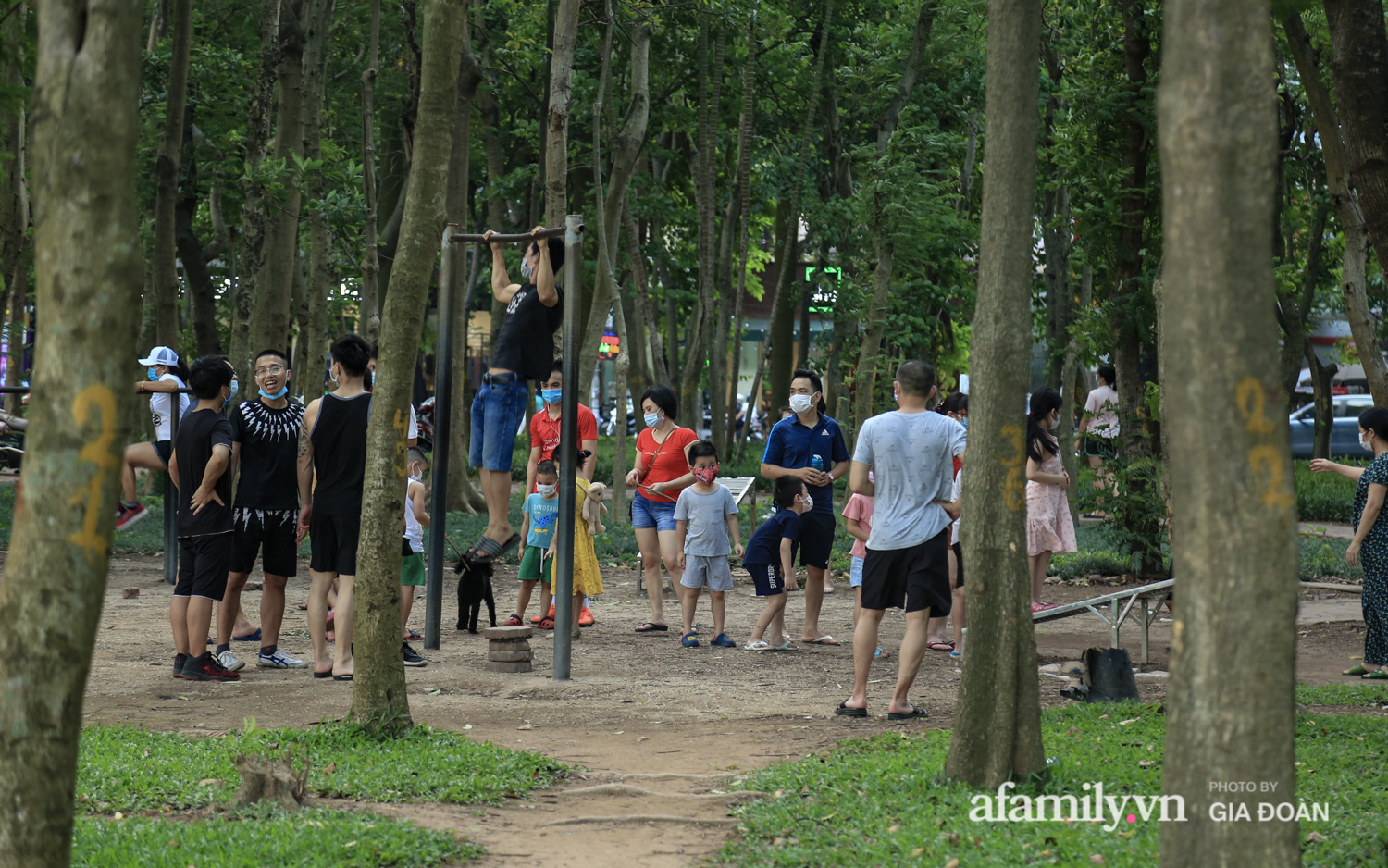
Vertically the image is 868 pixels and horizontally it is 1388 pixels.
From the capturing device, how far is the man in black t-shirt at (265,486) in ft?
27.1

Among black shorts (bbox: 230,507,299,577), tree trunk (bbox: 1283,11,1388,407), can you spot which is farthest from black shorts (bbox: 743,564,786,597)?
tree trunk (bbox: 1283,11,1388,407)

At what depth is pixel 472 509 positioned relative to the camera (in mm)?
18984

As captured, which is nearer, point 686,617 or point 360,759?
point 360,759

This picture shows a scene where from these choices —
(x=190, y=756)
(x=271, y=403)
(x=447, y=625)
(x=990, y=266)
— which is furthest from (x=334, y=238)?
(x=990, y=266)

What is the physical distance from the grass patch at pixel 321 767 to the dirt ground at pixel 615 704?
188 mm

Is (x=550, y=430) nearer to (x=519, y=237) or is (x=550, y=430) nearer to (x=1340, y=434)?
(x=519, y=237)

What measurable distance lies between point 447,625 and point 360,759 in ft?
16.7

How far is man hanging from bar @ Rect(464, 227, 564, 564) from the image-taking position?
860cm

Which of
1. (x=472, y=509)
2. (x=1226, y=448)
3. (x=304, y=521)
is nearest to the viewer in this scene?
(x=1226, y=448)

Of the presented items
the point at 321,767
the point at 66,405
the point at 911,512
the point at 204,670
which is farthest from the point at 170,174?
the point at 66,405

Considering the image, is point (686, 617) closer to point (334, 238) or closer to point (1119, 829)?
point (1119, 829)

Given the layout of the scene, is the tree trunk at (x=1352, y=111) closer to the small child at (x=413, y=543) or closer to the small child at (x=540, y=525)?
the small child at (x=540, y=525)

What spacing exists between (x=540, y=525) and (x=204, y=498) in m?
2.78

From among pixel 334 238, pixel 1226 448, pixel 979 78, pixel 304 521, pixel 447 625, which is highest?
pixel 979 78
